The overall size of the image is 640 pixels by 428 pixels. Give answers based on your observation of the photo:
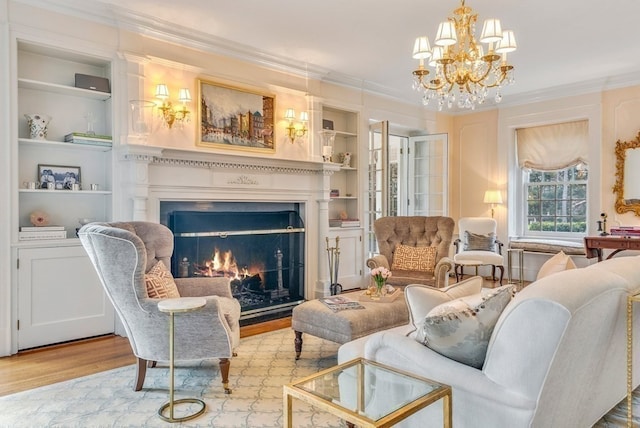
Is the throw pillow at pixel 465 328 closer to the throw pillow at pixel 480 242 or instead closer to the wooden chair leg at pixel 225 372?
the wooden chair leg at pixel 225 372

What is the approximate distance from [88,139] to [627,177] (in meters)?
6.02

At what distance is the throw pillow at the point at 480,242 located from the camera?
6.03m

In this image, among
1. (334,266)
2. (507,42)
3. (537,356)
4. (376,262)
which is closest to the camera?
(537,356)

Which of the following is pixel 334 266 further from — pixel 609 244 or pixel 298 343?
pixel 609 244

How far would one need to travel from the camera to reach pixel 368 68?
17.1ft

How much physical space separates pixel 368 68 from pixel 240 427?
4221 mm

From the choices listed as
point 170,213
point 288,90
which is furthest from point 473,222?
point 170,213

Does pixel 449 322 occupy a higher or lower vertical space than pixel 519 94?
lower

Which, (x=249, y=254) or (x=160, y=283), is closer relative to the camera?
(x=160, y=283)

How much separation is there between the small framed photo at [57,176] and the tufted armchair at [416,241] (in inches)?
109

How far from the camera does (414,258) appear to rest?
14.6 ft

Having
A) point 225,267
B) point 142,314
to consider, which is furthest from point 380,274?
point 225,267

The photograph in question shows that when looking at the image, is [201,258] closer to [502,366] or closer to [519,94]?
[502,366]

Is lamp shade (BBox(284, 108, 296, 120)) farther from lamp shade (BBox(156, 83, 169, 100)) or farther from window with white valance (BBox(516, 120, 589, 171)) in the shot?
window with white valance (BBox(516, 120, 589, 171))
